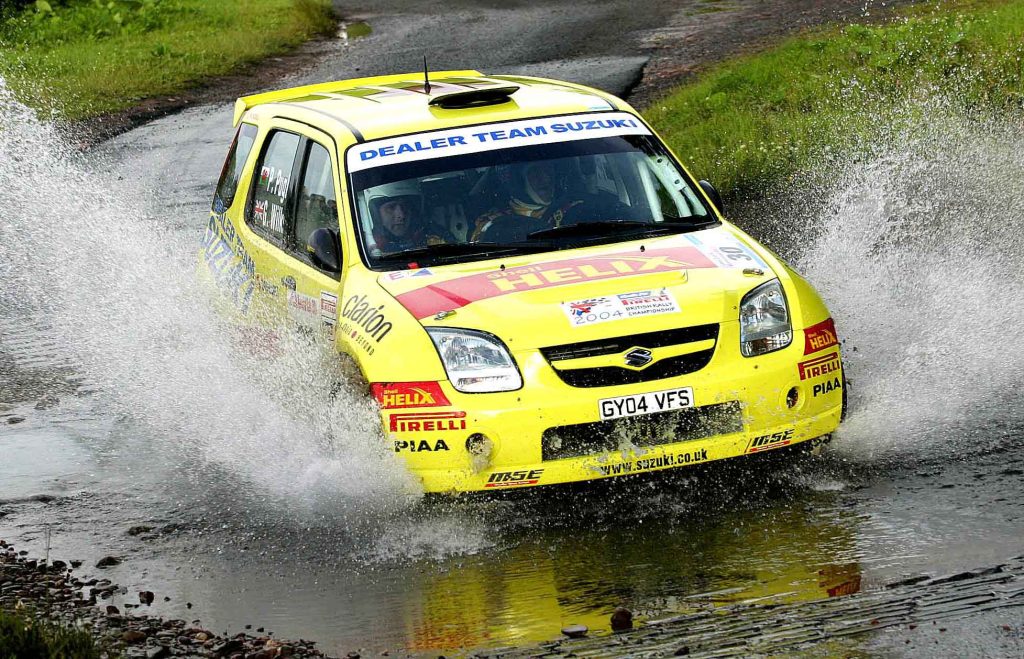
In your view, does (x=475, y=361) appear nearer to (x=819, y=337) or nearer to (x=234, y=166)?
(x=819, y=337)

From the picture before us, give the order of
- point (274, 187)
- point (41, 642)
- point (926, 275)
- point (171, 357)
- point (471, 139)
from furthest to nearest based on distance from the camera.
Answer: point (926, 275) < point (171, 357) < point (274, 187) < point (471, 139) < point (41, 642)

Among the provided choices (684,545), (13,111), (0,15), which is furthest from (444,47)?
(684,545)

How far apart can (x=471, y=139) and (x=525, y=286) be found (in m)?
1.30

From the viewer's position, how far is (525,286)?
6766 millimetres

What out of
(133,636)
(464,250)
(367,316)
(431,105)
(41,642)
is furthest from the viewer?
(431,105)

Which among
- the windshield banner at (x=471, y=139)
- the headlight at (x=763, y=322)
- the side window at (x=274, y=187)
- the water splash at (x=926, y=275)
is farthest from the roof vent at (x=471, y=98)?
the water splash at (x=926, y=275)

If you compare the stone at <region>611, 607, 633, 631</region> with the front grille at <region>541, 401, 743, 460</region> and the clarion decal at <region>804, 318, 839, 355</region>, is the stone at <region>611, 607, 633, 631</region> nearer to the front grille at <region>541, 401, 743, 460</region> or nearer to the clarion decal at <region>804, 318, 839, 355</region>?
the front grille at <region>541, 401, 743, 460</region>

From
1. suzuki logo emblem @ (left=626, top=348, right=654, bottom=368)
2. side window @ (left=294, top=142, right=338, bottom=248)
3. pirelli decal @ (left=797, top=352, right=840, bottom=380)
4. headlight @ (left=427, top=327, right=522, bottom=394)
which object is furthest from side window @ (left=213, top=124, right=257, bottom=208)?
pirelli decal @ (left=797, top=352, right=840, bottom=380)

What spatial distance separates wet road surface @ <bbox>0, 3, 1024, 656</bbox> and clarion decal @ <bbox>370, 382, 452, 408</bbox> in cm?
19

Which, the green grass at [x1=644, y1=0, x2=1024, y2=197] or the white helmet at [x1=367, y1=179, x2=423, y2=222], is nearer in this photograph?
the white helmet at [x1=367, y1=179, x2=423, y2=222]

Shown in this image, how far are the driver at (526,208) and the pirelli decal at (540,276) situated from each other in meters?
0.45

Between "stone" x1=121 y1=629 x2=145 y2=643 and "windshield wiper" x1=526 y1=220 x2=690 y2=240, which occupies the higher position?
"windshield wiper" x1=526 y1=220 x2=690 y2=240

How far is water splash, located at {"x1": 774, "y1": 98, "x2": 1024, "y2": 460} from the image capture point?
7559 millimetres

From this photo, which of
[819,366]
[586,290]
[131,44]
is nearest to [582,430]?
[586,290]
